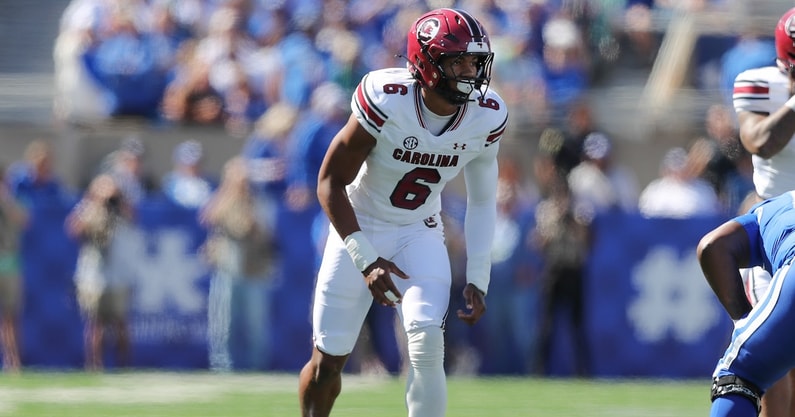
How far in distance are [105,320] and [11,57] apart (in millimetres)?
5576

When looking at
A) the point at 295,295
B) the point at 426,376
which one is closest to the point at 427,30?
the point at 426,376

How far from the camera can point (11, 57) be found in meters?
16.2

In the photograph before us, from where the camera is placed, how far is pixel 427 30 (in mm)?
6082

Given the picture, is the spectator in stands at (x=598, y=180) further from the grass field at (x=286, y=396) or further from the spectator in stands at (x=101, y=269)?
the spectator in stands at (x=101, y=269)

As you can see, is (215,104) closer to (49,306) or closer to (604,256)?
(49,306)

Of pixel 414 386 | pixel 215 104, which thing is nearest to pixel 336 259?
pixel 414 386

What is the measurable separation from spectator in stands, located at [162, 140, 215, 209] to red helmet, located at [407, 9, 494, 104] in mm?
6358

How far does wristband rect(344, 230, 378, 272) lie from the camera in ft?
19.6

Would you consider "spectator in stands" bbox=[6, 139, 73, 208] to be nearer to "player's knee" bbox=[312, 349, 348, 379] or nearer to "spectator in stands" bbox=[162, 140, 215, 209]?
"spectator in stands" bbox=[162, 140, 215, 209]

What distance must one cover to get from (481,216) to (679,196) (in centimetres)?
624

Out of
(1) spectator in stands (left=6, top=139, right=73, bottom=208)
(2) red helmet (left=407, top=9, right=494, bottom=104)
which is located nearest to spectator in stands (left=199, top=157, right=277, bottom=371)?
(1) spectator in stands (left=6, top=139, right=73, bottom=208)

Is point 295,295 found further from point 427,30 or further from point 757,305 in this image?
point 757,305

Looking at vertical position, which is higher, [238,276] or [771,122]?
[771,122]

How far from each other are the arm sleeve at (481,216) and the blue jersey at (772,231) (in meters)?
1.53
